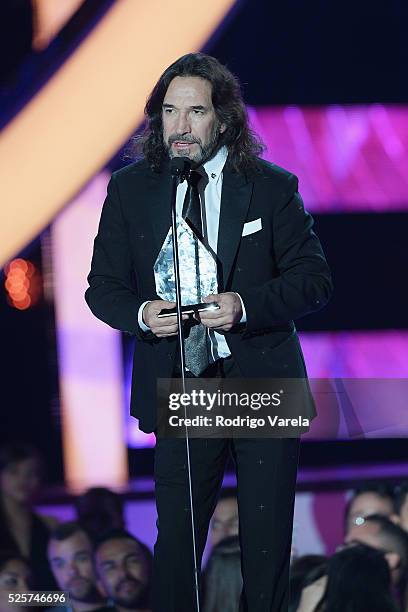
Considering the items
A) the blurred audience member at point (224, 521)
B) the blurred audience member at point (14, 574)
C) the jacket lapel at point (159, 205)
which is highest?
the jacket lapel at point (159, 205)

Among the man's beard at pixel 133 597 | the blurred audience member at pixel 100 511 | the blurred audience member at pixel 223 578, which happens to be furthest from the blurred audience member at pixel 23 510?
the blurred audience member at pixel 223 578

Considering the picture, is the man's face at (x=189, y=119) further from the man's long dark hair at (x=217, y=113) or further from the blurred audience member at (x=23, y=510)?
the blurred audience member at (x=23, y=510)

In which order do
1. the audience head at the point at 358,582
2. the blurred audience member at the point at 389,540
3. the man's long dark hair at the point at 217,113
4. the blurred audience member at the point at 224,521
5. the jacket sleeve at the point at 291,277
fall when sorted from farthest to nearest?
the blurred audience member at the point at 224,521 → the blurred audience member at the point at 389,540 → the audience head at the point at 358,582 → the man's long dark hair at the point at 217,113 → the jacket sleeve at the point at 291,277

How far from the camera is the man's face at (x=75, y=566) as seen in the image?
334 cm

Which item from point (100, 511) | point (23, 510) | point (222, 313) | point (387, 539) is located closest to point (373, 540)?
point (387, 539)

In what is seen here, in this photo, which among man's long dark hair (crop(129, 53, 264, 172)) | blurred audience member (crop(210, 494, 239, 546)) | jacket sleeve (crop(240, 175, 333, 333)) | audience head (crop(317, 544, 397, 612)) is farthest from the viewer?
blurred audience member (crop(210, 494, 239, 546))

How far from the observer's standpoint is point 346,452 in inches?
138

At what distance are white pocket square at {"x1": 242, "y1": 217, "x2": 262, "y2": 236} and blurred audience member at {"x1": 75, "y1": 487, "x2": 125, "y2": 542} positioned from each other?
4.44 ft

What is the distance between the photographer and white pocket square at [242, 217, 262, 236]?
2441mm

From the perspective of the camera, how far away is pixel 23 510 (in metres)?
3.46

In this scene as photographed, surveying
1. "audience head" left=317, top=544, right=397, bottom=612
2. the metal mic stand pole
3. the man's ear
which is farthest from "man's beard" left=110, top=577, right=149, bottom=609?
the metal mic stand pole

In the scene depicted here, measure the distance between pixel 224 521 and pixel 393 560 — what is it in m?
0.57

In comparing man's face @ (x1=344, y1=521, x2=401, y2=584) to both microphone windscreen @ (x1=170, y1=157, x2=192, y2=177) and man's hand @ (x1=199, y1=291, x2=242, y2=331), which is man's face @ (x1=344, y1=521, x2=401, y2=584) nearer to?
man's hand @ (x1=199, y1=291, x2=242, y2=331)

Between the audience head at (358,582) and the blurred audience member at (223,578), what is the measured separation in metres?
0.29
